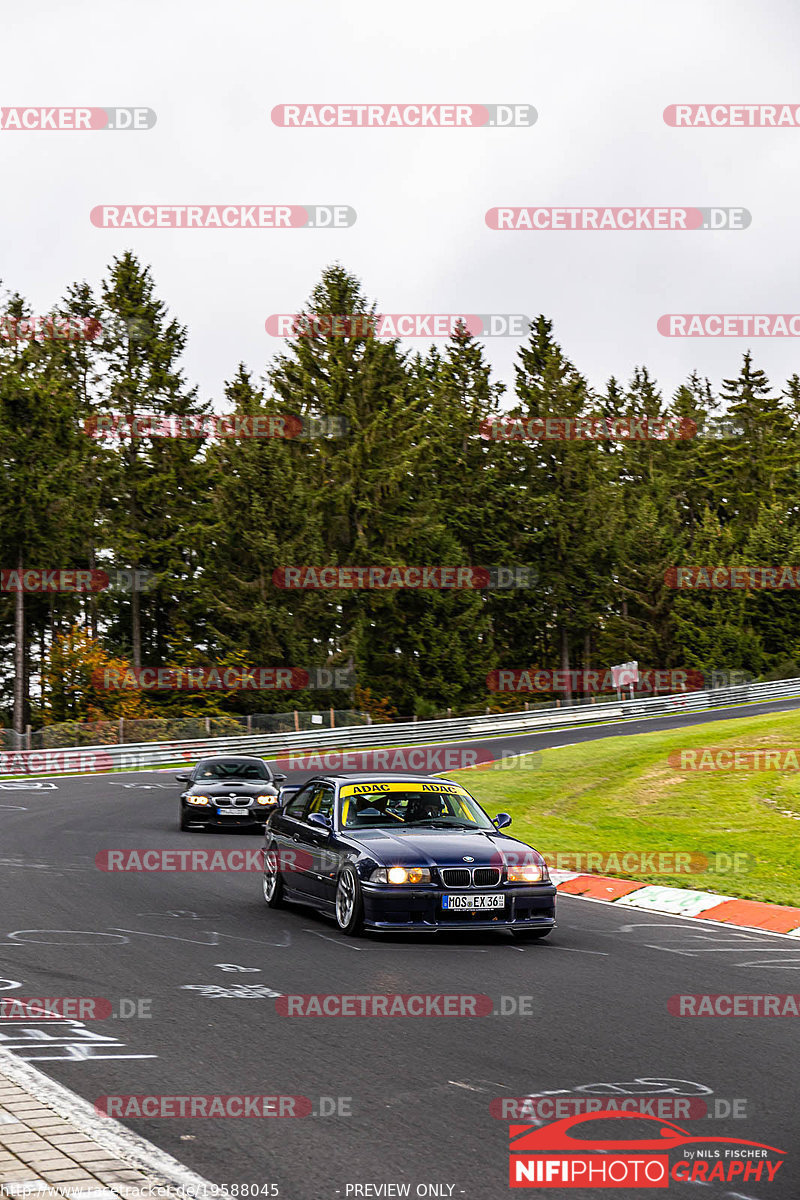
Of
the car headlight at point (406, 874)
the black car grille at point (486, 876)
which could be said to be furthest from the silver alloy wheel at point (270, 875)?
the black car grille at point (486, 876)

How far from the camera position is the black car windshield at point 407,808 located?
12.0m

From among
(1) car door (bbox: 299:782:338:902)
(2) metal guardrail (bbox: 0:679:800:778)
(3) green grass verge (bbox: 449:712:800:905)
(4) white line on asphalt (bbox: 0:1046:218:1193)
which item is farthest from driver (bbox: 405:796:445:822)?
(2) metal guardrail (bbox: 0:679:800:778)

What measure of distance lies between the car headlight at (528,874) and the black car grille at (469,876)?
0.15 metres

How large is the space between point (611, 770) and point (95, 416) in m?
41.3

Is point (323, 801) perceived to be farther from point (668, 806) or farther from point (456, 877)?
point (668, 806)

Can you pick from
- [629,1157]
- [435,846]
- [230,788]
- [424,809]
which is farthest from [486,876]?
[230,788]

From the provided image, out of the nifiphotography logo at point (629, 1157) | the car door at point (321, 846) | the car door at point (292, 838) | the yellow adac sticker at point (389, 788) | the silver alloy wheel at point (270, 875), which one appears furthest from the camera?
the silver alloy wheel at point (270, 875)

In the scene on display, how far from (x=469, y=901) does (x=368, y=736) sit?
35.8 metres

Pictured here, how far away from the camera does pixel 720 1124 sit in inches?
232

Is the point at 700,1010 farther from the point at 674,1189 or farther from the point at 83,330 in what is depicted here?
the point at 83,330

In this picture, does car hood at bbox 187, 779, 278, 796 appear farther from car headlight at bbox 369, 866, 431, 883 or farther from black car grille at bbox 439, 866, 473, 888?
black car grille at bbox 439, 866, 473, 888

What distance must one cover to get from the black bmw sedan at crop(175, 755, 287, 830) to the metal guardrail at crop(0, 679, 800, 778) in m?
17.8

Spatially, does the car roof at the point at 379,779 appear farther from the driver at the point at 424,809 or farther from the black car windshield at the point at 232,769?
the black car windshield at the point at 232,769

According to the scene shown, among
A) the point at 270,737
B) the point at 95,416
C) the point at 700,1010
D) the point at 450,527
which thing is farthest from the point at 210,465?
the point at 700,1010
